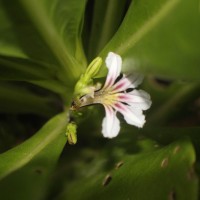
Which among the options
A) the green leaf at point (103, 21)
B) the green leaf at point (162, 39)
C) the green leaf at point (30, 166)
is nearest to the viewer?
the green leaf at point (162, 39)

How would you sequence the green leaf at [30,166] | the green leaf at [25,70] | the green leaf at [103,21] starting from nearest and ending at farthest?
the green leaf at [30,166] → the green leaf at [25,70] → the green leaf at [103,21]

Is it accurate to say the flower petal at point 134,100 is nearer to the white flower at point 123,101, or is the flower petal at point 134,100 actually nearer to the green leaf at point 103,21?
the white flower at point 123,101

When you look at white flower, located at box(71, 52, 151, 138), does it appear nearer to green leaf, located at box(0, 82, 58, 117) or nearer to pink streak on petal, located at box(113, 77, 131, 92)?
pink streak on petal, located at box(113, 77, 131, 92)

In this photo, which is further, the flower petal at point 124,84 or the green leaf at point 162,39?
the flower petal at point 124,84

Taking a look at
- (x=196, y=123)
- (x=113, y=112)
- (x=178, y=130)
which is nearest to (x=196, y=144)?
(x=178, y=130)

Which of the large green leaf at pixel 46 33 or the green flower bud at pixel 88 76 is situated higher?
the large green leaf at pixel 46 33

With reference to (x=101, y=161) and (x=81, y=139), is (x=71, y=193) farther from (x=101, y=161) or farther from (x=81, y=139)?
(x=81, y=139)

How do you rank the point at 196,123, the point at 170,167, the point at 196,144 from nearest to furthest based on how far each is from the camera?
1. the point at 170,167
2. the point at 196,144
3. the point at 196,123

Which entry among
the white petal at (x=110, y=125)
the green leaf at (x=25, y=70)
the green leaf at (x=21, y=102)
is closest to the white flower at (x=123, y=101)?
the white petal at (x=110, y=125)
